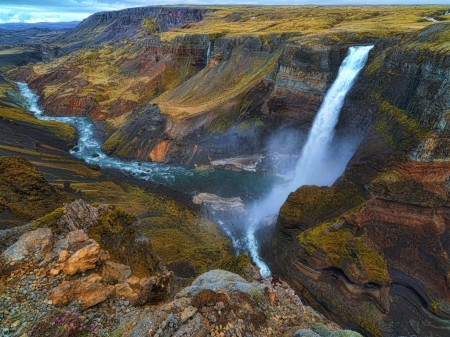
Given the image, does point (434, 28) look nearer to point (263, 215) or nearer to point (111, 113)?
point (263, 215)

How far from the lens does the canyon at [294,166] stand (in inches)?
933

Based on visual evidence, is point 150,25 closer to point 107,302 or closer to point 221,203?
point 221,203

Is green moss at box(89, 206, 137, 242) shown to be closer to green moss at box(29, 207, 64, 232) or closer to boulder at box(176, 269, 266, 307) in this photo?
green moss at box(29, 207, 64, 232)

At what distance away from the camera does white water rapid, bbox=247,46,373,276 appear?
1521 inches

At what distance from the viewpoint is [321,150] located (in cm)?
4225

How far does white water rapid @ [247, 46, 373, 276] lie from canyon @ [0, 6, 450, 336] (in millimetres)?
1124

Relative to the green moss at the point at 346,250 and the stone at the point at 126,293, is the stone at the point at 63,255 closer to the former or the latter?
the stone at the point at 126,293

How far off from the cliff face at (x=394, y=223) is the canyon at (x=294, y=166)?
104 millimetres

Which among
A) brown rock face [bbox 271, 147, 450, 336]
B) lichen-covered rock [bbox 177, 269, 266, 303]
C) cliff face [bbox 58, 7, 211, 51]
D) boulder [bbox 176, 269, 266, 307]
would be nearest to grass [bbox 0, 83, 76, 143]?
brown rock face [bbox 271, 147, 450, 336]

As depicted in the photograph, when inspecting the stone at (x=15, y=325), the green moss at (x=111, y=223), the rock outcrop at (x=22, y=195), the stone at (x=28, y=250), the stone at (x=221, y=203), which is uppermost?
the stone at (x=15, y=325)

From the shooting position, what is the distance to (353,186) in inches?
1126

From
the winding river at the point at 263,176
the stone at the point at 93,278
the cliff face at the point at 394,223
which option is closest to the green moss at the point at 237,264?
the cliff face at the point at 394,223

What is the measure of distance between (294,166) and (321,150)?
7.58m

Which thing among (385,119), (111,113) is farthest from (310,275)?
(111,113)
